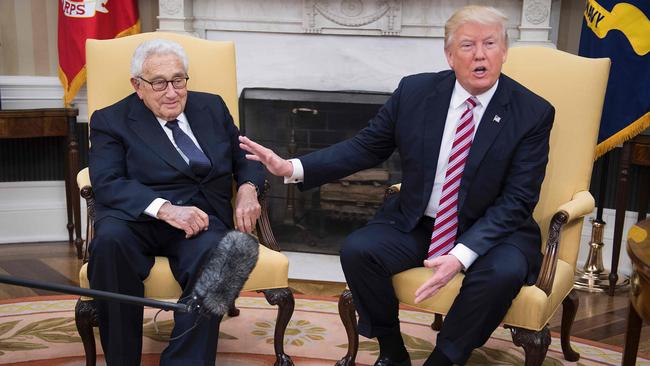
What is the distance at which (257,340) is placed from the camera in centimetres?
312

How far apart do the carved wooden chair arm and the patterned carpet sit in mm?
653

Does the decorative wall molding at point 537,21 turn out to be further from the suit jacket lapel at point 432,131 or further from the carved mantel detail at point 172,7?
the carved mantel detail at point 172,7

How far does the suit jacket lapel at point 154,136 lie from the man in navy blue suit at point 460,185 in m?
0.39

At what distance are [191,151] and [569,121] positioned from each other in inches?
54.9

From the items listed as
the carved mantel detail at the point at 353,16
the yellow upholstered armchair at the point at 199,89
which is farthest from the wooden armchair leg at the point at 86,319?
the carved mantel detail at the point at 353,16

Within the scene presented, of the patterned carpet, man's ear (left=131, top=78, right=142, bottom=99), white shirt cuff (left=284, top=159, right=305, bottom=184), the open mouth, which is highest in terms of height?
the open mouth

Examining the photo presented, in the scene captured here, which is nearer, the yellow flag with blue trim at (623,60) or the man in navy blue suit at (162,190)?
the man in navy blue suit at (162,190)

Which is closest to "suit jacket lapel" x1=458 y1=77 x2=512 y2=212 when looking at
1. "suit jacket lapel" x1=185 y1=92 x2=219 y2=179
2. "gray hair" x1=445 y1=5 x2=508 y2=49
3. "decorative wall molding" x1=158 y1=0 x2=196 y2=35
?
"gray hair" x1=445 y1=5 x2=508 y2=49

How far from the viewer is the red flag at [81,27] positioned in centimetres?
433

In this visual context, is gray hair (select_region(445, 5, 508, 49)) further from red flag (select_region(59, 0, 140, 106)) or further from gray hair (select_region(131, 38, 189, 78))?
red flag (select_region(59, 0, 140, 106))

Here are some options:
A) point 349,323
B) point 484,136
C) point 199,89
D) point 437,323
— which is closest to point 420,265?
point 349,323

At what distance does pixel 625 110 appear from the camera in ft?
12.1

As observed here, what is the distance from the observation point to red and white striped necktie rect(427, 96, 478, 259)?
2521 millimetres

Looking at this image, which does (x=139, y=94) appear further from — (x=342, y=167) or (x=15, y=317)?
(x=15, y=317)
